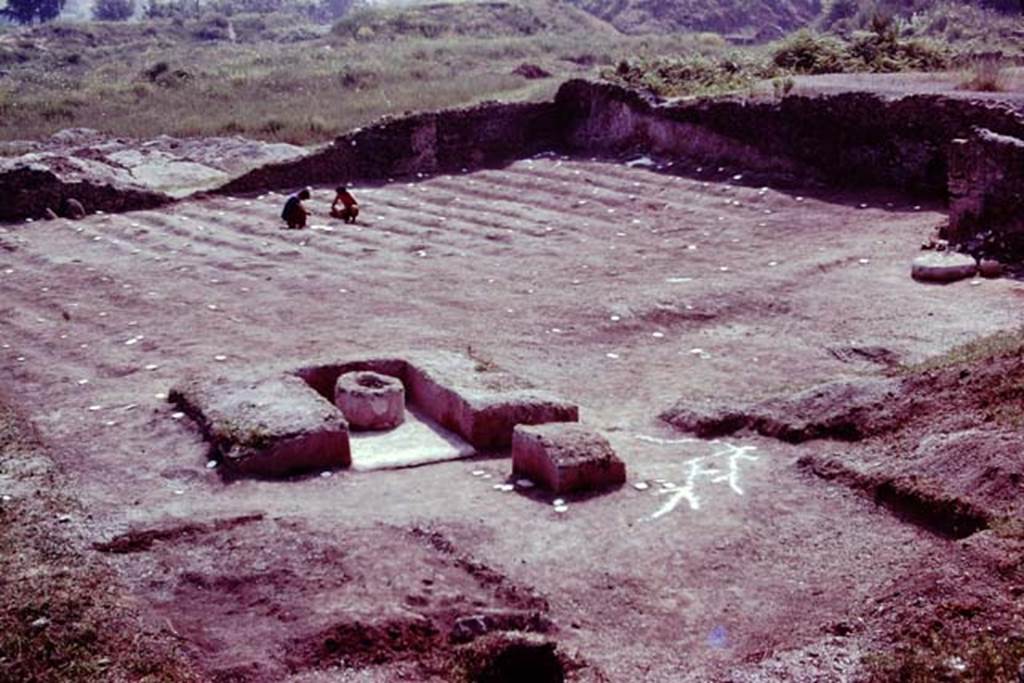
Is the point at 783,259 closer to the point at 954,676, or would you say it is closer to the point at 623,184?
the point at 623,184

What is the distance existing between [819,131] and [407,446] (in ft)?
30.8

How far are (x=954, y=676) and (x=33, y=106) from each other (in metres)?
29.1

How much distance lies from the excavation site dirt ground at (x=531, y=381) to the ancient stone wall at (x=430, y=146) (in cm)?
161

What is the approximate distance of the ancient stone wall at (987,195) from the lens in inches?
434

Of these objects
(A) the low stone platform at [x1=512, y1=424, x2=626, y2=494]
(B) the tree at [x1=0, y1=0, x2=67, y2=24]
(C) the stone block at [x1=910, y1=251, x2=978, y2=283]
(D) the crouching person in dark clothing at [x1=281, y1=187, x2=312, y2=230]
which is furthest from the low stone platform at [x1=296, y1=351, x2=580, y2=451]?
(B) the tree at [x1=0, y1=0, x2=67, y2=24]

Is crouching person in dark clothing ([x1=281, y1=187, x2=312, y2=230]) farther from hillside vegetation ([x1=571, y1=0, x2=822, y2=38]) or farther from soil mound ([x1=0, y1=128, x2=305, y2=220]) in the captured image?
hillside vegetation ([x1=571, y1=0, x2=822, y2=38])

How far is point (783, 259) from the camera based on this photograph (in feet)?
38.8

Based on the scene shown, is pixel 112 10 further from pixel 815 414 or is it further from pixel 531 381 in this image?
pixel 815 414

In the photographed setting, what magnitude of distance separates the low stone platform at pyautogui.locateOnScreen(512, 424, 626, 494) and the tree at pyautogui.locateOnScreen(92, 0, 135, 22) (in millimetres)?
87871

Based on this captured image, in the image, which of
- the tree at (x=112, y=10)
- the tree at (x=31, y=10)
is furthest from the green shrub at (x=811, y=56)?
the tree at (x=112, y=10)

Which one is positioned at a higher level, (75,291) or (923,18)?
(923,18)

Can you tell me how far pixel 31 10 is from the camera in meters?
73.3

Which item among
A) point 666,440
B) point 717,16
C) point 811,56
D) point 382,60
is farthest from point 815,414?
point 717,16

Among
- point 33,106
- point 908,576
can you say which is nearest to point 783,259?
point 908,576
